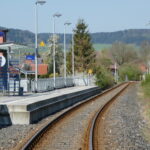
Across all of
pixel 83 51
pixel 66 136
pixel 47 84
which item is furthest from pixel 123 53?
pixel 66 136

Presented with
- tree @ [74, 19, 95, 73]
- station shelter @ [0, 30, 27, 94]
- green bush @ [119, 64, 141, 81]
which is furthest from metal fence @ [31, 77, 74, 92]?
green bush @ [119, 64, 141, 81]

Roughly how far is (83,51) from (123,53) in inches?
3266

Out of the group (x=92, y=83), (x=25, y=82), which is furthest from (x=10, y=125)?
(x=92, y=83)

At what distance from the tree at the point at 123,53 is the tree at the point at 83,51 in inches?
3068

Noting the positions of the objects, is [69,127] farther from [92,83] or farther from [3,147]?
[92,83]

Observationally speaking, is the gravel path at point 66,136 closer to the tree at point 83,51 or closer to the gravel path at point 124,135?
the gravel path at point 124,135

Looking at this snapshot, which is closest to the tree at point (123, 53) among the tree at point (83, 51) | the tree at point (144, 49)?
the tree at point (144, 49)

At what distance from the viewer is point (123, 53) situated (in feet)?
569

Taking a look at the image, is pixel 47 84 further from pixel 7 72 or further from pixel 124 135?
pixel 124 135

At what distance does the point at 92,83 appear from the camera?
68.9 metres

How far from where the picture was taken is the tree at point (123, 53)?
171325 mm

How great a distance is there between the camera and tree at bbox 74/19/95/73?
91.4 metres

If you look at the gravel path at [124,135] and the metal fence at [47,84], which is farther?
the metal fence at [47,84]

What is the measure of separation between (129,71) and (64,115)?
11600cm
